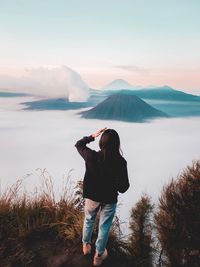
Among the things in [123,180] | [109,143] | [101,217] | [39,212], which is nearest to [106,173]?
[123,180]

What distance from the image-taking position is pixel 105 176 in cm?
480

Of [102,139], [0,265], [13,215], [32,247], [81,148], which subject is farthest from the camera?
[13,215]

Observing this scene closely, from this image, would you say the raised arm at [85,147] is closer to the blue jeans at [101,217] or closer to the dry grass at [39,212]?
the blue jeans at [101,217]

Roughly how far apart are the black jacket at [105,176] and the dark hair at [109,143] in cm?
7

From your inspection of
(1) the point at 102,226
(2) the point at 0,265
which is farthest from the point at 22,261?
(1) the point at 102,226

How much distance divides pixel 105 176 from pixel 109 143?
40 cm

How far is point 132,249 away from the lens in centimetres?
613

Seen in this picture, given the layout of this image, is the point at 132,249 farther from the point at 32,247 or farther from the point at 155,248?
the point at 32,247

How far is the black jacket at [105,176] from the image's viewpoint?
15.7 feet

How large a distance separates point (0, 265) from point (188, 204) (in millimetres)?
3111

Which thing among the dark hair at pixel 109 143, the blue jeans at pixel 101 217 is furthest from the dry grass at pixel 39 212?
the dark hair at pixel 109 143

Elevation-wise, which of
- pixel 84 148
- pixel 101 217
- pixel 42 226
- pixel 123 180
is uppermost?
pixel 84 148

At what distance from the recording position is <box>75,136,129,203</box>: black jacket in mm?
4785

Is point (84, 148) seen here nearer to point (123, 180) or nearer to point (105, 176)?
point (105, 176)
